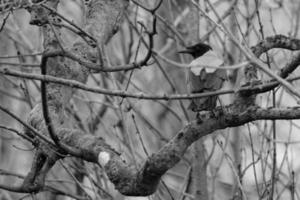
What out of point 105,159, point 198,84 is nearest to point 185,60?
point 198,84

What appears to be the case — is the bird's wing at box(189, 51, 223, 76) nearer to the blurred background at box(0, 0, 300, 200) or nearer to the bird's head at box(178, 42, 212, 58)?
the blurred background at box(0, 0, 300, 200)

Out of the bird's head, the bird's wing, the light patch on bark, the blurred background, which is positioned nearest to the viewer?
the light patch on bark

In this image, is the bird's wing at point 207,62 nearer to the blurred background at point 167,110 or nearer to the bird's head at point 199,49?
the blurred background at point 167,110

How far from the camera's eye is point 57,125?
4.16 meters

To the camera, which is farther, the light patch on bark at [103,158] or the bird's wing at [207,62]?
the bird's wing at [207,62]

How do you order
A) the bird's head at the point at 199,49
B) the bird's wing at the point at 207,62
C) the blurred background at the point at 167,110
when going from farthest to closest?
1. the bird's head at the point at 199,49
2. the blurred background at the point at 167,110
3. the bird's wing at the point at 207,62

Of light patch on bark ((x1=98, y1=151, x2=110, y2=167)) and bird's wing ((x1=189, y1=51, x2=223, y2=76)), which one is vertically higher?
bird's wing ((x1=189, y1=51, x2=223, y2=76))

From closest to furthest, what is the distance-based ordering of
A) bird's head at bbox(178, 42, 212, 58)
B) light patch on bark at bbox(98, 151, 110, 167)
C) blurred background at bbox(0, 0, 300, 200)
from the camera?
light patch on bark at bbox(98, 151, 110, 167)
blurred background at bbox(0, 0, 300, 200)
bird's head at bbox(178, 42, 212, 58)

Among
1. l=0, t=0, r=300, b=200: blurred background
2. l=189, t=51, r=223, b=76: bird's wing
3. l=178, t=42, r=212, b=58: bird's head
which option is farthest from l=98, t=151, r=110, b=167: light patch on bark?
l=178, t=42, r=212, b=58: bird's head

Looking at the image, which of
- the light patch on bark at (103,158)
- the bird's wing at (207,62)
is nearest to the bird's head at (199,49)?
the bird's wing at (207,62)

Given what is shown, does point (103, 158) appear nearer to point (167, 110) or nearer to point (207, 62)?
point (207, 62)

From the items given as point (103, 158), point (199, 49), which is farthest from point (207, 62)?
point (103, 158)

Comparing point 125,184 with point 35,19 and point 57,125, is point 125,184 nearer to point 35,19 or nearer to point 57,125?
point 57,125

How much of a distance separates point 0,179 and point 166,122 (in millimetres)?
3210
